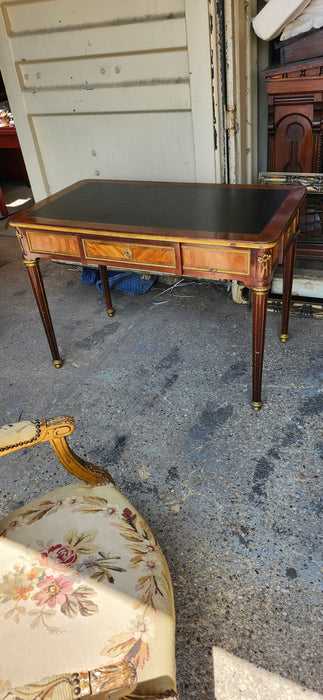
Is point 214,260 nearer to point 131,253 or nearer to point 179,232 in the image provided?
point 179,232

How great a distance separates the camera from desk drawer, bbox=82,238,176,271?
1.84 m

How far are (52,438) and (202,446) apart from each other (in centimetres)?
83

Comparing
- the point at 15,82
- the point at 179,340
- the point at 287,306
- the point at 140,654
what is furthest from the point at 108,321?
the point at 140,654

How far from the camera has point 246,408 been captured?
210 cm

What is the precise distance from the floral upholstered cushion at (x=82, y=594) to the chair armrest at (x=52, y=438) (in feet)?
0.31

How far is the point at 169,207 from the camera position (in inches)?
80.0

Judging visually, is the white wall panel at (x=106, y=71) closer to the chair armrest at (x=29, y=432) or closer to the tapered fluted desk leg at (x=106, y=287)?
the tapered fluted desk leg at (x=106, y=287)

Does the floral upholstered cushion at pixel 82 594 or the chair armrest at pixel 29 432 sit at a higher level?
the chair armrest at pixel 29 432

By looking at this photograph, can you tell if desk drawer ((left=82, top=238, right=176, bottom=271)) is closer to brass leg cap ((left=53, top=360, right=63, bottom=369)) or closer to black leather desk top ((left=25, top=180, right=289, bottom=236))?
black leather desk top ((left=25, top=180, right=289, bottom=236))

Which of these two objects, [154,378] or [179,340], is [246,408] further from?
[179,340]

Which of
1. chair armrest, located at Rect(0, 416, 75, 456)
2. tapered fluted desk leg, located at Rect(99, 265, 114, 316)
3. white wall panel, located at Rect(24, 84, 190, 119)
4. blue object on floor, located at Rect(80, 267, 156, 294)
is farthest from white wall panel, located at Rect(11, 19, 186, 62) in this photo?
chair armrest, located at Rect(0, 416, 75, 456)

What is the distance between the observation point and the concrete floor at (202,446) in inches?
54.4

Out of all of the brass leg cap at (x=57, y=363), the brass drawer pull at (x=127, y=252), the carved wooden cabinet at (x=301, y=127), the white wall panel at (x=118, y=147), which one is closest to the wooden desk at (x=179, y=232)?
the brass drawer pull at (x=127, y=252)

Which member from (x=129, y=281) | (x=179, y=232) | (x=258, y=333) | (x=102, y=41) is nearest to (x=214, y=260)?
(x=179, y=232)
